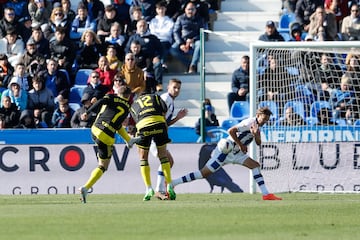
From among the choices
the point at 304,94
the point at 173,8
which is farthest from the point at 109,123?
the point at 173,8

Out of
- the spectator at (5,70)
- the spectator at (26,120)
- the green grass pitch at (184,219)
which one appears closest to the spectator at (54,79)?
the spectator at (5,70)

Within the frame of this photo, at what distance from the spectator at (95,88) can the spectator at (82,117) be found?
0.74 ft

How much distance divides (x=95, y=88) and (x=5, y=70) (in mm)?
2496

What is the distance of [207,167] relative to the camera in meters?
18.8

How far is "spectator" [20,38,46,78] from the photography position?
25359 millimetres

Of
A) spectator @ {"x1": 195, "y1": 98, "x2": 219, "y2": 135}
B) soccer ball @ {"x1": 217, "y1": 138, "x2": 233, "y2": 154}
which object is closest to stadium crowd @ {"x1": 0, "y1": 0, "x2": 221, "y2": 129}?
spectator @ {"x1": 195, "y1": 98, "x2": 219, "y2": 135}

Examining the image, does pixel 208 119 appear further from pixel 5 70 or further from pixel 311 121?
pixel 5 70

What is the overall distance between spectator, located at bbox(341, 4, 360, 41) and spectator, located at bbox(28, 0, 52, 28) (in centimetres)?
718

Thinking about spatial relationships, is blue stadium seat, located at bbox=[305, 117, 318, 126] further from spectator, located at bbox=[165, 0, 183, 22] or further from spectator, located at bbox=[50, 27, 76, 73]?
spectator, located at bbox=[50, 27, 76, 73]

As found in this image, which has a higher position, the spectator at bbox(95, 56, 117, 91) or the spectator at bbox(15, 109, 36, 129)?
the spectator at bbox(95, 56, 117, 91)

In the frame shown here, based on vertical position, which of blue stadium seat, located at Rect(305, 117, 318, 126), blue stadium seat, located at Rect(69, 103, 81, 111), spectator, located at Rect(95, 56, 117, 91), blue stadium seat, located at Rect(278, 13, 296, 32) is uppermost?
blue stadium seat, located at Rect(278, 13, 296, 32)

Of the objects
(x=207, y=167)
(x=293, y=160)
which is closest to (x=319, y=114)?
(x=293, y=160)

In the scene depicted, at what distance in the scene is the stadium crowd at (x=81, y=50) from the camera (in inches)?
952

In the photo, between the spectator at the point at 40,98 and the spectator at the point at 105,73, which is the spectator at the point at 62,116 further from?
the spectator at the point at 105,73
